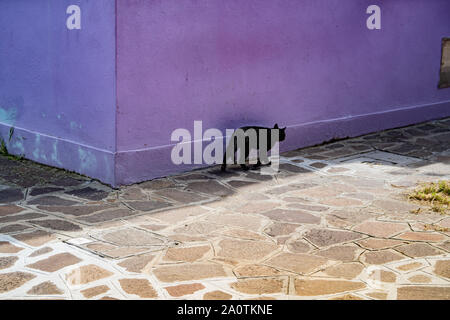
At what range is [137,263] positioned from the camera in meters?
4.00

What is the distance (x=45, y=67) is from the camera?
22.1 ft

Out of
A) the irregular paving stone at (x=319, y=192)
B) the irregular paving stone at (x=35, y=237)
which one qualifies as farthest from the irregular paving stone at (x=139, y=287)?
the irregular paving stone at (x=319, y=192)

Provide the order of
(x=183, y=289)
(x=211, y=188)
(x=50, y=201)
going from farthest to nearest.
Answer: (x=211, y=188)
(x=50, y=201)
(x=183, y=289)

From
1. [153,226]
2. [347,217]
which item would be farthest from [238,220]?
[347,217]

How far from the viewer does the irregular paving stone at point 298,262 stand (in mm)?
3939

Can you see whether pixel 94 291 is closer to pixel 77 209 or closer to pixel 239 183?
pixel 77 209

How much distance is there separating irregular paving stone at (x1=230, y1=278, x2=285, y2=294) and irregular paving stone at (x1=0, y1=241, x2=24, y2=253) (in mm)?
1749

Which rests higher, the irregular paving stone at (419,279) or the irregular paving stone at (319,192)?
the irregular paving stone at (319,192)

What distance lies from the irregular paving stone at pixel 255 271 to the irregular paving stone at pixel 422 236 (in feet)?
4.22

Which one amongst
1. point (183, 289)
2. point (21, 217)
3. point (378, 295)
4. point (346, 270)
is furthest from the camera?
point (21, 217)

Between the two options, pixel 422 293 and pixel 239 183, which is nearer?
pixel 422 293

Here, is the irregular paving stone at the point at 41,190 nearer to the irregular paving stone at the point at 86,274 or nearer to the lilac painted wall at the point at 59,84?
the lilac painted wall at the point at 59,84

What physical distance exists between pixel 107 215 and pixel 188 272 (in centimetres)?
155
